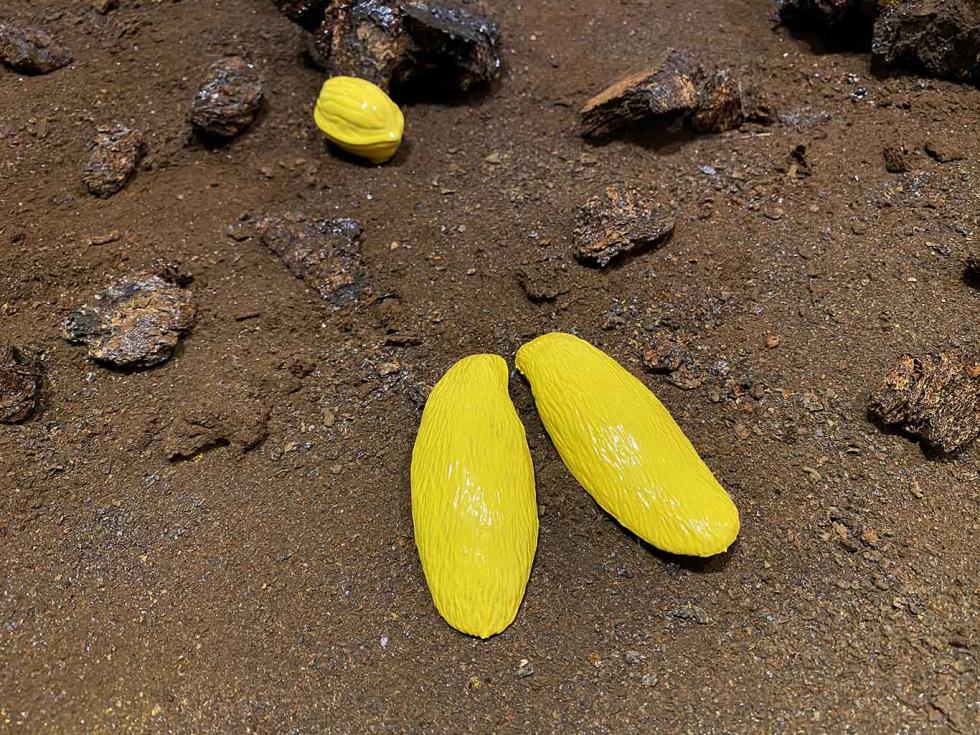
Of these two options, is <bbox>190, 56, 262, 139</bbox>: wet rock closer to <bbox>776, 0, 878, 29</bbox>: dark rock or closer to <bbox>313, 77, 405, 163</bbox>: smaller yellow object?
<bbox>313, 77, 405, 163</bbox>: smaller yellow object

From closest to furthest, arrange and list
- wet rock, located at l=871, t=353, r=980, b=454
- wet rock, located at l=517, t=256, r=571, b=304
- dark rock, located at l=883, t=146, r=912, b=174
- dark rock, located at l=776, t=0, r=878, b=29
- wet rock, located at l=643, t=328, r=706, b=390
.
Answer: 1. wet rock, located at l=871, t=353, r=980, b=454
2. wet rock, located at l=643, t=328, r=706, b=390
3. wet rock, located at l=517, t=256, r=571, b=304
4. dark rock, located at l=883, t=146, r=912, b=174
5. dark rock, located at l=776, t=0, r=878, b=29

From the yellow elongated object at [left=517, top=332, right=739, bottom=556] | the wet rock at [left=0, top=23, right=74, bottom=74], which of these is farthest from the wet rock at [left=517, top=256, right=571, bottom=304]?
the wet rock at [left=0, top=23, right=74, bottom=74]

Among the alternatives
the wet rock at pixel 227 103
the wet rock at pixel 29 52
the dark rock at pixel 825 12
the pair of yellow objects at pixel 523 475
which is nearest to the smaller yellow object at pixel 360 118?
the wet rock at pixel 227 103

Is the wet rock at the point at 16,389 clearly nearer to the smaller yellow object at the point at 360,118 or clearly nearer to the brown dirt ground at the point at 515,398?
the brown dirt ground at the point at 515,398

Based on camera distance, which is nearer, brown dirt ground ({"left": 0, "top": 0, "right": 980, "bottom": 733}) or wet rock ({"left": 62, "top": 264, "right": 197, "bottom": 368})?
brown dirt ground ({"left": 0, "top": 0, "right": 980, "bottom": 733})

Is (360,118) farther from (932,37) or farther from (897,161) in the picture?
(932,37)

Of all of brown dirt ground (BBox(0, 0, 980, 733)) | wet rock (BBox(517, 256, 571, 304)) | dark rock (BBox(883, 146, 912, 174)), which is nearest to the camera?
brown dirt ground (BBox(0, 0, 980, 733))
